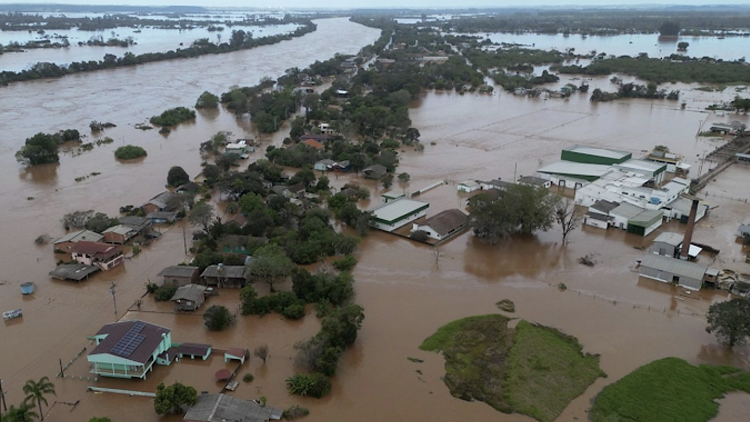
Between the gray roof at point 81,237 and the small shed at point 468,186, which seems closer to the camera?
the gray roof at point 81,237

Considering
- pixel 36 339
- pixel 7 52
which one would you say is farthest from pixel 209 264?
pixel 7 52

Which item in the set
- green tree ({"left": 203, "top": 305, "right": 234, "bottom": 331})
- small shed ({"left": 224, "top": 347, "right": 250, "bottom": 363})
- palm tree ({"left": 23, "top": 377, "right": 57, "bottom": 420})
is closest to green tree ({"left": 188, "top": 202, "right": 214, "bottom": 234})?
green tree ({"left": 203, "top": 305, "right": 234, "bottom": 331})

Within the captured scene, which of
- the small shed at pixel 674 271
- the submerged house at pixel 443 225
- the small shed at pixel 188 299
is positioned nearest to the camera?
the small shed at pixel 188 299

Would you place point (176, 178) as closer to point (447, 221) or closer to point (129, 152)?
point (129, 152)

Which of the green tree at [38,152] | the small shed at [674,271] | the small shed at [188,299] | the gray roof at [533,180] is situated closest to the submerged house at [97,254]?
the small shed at [188,299]

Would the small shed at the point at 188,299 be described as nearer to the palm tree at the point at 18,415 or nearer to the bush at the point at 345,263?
the bush at the point at 345,263

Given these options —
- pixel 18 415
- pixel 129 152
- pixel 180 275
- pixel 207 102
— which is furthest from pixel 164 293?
pixel 207 102
